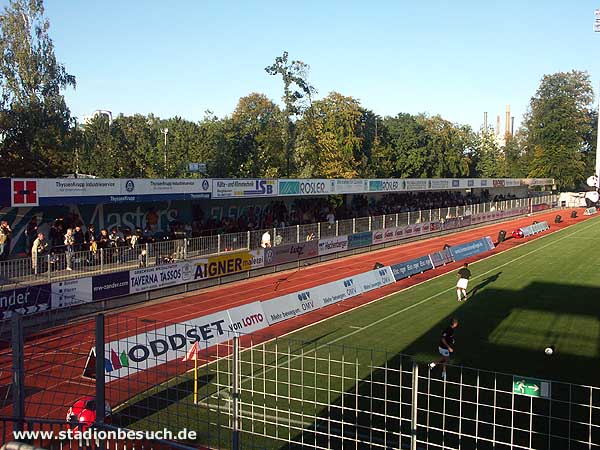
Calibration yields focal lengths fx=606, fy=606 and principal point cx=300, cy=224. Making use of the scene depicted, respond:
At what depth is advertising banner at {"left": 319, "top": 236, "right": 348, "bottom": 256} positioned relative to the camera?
1462 inches

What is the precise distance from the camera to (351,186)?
4262cm

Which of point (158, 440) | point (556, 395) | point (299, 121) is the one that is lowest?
point (556, 395)

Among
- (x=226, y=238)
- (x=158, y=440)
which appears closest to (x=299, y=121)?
(x=226, y=238)

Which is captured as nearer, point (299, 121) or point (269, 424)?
point (269, 424)

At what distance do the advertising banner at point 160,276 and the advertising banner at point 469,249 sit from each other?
61.6ft

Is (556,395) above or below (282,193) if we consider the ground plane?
below

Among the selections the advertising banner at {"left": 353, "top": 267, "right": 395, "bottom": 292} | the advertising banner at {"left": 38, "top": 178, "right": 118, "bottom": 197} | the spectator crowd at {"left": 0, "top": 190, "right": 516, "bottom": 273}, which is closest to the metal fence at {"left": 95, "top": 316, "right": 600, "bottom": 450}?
the spectator crowd at {"left": 0, "top": 190, "right": 516, "bottom": 273}

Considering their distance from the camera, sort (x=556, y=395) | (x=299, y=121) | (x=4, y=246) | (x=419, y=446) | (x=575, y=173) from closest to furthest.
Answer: (x=419, y=446) < (x=556, y=395) < (x=4, y=246) < (x=299, y=121) < (x=575, y=173)

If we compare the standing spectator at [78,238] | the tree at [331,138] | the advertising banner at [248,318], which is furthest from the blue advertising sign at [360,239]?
the tree at [331,138]

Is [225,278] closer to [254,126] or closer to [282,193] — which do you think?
[282,193]

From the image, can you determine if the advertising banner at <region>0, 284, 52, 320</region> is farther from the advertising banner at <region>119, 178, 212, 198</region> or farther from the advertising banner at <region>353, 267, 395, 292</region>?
the advertising banner at <region>353, 267, 395, 292</region>

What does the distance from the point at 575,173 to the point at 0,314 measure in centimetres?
9341

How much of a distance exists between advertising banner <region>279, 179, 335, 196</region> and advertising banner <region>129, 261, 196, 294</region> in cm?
983

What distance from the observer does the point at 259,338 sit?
20.1m
